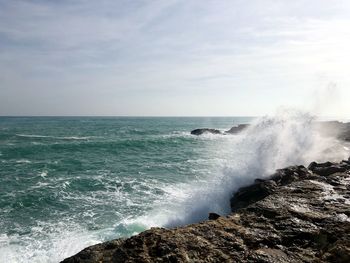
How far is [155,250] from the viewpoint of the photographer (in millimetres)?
6012

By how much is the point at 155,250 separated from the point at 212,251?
1090 mm

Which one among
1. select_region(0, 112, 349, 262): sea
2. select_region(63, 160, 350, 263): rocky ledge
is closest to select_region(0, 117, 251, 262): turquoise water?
select_region(0, 112, 349, 262): sea

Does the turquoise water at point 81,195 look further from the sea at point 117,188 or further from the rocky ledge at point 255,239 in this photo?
the rocky ledge at point 255,239

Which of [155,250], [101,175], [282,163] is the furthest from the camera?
[101,175]

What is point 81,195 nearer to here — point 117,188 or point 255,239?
point 117,188

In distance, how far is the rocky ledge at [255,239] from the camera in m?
5.77

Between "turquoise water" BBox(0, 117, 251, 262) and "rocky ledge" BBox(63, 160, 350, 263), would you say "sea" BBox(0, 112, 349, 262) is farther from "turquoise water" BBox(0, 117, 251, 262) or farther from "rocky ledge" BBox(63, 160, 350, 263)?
"rocky ledge" BBox(63, 160, 350, 263)

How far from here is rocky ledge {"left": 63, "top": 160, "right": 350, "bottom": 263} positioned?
577 centimetres

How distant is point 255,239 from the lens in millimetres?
6379

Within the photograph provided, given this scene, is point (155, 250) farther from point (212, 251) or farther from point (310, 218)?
point (310, 218)

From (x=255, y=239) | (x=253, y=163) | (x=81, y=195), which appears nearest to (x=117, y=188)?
(x=81, y=195)

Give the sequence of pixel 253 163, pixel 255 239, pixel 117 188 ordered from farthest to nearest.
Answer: pixel 117 188 → pixel 253 163 → pixel 255 239

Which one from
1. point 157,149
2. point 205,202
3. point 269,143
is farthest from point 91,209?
point 157,149

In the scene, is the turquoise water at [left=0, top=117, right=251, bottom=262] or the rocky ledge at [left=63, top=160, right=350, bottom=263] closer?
the rocky ledge at [left=63, top=160, right=350, bottom=263]
